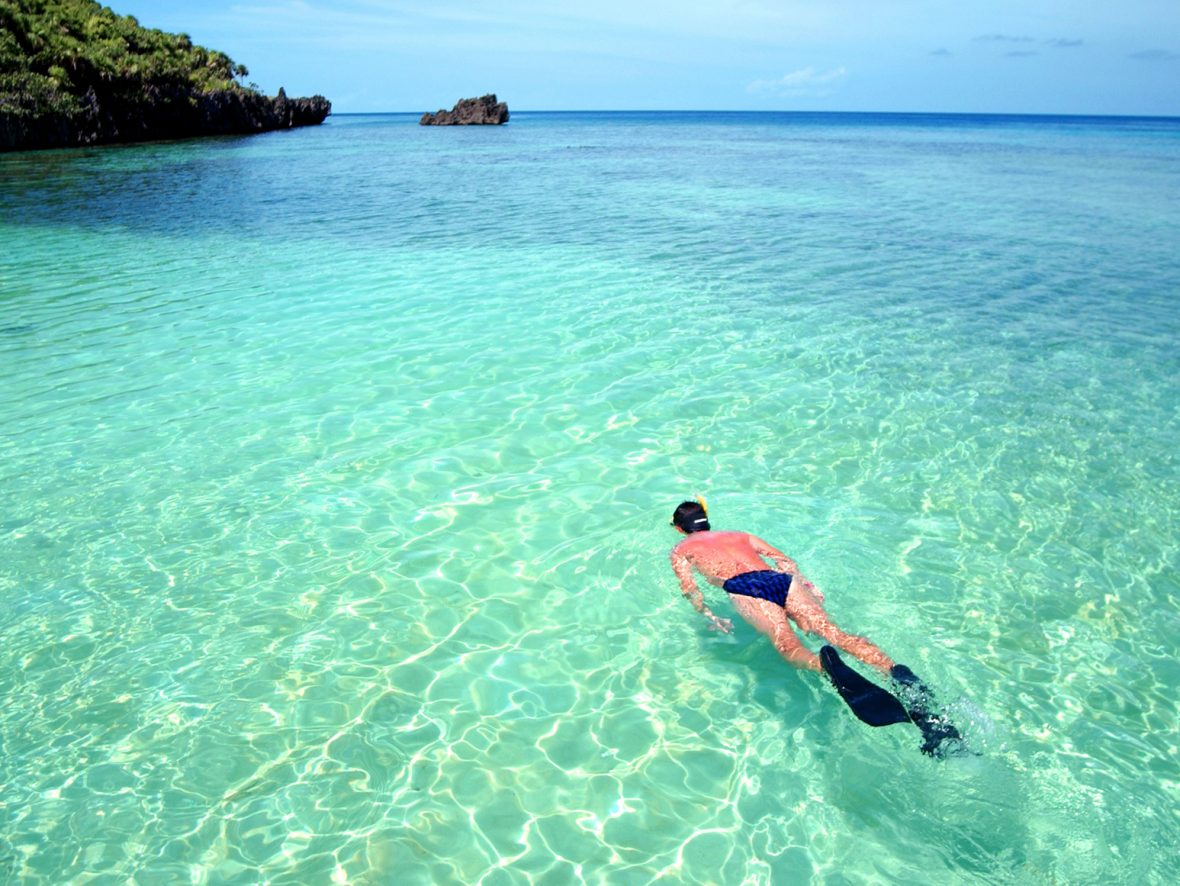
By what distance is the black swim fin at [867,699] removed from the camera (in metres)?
4.11

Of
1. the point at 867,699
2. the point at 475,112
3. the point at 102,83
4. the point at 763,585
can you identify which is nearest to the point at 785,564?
the point at 763,585

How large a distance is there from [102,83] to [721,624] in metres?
63.7

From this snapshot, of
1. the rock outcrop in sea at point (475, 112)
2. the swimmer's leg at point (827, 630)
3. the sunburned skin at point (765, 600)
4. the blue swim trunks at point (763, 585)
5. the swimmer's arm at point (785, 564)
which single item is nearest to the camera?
the swimmer's leg at point (827, 630)

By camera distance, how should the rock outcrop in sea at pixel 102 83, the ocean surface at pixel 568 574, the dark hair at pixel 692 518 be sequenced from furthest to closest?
the rock outcrop in sea at pixel 102 83 → the dark hair at pixel 692 518 → the ocean surface at pixel 568 574

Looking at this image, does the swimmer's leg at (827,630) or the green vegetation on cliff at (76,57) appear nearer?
the swimmer's leg at (827,630)

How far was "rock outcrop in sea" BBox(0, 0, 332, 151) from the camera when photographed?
150 ft

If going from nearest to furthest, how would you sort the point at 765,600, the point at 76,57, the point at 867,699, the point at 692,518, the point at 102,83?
1. the point at 867,699
2. the point at 765,600
3. the point at 692,518
4. the point at 76,57
5. the point at 102,83

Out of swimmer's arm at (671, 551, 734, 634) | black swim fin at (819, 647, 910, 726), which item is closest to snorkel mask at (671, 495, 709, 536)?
swimmer's arm at (671, 551, 734, 634)

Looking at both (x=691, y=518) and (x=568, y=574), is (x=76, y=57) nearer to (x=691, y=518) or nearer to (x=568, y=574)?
(x=568, y=574)

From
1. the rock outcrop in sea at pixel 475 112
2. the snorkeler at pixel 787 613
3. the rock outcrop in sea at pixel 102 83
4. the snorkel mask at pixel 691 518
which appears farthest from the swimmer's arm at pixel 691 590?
the rock outcrop in sea at pixel 475 112

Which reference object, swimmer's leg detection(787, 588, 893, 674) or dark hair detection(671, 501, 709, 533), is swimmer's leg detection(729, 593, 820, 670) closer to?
swimmer's leg detection(787, 588, 893, 674)

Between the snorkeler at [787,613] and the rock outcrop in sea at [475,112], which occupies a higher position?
the rock outcrop in sea at [475,112]

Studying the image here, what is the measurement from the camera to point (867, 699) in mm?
4188

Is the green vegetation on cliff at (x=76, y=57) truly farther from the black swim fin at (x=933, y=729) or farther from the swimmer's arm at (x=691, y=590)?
the black swim fin at (x=933, y=729)
